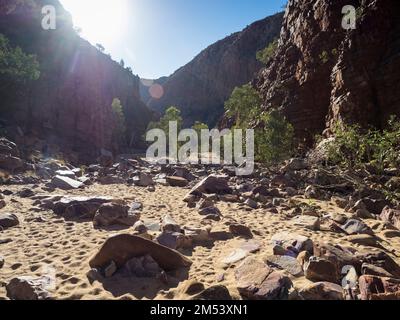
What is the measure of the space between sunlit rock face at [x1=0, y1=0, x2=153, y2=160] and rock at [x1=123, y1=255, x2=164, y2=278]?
40.5m

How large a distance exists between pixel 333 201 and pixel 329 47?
22565 mm

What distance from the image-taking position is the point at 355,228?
7.30 metres

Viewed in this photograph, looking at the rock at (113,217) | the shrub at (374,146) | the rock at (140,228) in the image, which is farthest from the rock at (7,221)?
the shrub at (374,146)

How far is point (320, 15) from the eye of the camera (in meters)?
30.0

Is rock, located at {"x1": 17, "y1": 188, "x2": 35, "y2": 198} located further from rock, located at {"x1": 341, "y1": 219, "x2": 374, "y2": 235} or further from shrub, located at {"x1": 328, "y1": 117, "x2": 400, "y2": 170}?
shrub, located at {"x1": 328, "y1": 117, "x2": 400, "y2": 170}

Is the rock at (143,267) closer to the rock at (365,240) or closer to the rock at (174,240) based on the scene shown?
the rock at (174,240)

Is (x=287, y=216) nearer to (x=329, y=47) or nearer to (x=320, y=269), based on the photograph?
(x=320, y=269)

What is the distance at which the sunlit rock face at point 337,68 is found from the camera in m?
23.6

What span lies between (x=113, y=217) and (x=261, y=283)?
4772 mm

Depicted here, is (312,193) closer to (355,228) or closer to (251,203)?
(251,203)

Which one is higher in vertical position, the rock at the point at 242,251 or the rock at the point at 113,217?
the rock at the point at 113,217

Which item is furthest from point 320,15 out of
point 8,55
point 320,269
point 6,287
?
point 8,55

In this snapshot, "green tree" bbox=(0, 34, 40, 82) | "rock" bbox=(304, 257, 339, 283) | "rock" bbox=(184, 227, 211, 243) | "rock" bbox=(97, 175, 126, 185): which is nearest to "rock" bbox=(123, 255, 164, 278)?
"rock" bbox=(184, 227, 211, 243)

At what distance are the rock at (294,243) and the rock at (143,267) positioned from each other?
255cm
